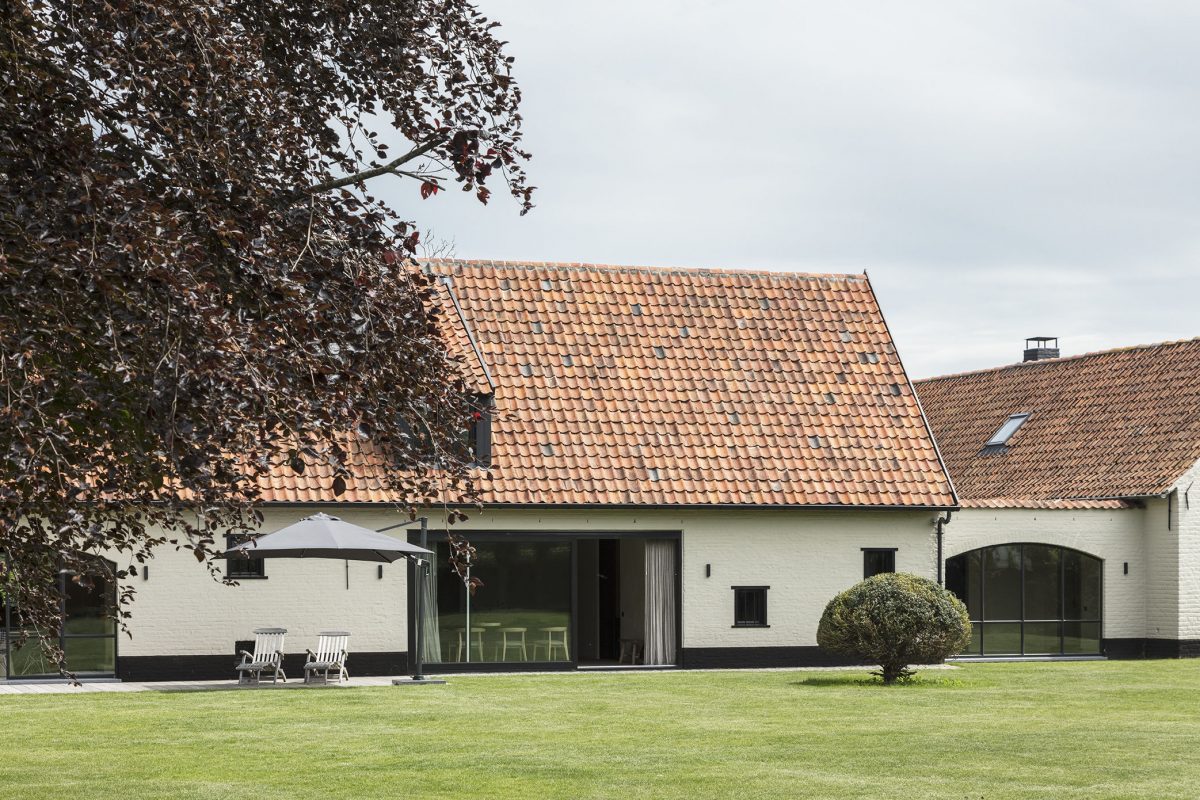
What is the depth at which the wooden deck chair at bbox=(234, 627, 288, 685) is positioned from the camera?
25.0 metres

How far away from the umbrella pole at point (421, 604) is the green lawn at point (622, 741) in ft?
2.93

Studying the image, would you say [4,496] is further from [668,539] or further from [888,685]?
[668,539]

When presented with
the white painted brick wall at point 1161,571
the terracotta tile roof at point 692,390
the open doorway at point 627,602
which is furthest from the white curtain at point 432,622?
the white painted brick wall at point 1161,571

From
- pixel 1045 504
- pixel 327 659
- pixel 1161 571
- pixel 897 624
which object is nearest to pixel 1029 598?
pixel 1045 504

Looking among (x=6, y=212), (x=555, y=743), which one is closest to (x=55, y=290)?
(x=6, y=212)

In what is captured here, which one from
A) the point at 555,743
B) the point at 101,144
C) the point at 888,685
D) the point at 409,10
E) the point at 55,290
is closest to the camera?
the point at 55,290

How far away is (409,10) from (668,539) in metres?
18.1

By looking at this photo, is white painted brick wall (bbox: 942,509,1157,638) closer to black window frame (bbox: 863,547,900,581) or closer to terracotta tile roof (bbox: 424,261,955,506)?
terracotta tile roof (bbox: 424,261,955,506)

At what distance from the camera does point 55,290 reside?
26.1 feet

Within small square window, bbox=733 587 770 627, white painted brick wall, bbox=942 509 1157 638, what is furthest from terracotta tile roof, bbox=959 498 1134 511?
small square window, bbox=733 587 770 627

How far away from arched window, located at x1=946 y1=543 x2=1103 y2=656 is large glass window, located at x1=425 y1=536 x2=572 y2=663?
7.43 m

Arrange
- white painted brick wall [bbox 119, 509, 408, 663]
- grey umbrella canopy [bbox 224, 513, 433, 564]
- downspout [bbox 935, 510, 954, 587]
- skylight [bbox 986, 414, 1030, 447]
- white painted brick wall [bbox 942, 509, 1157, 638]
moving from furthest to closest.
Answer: skylight [bbox 986, 414, 1030, 447] < white painted brick wall [bbox 942, 509, 1157, 638] < downspout [bbox 935, 510, 954, 587] < white painted brick wall [bbox 119, 509, 408, 663] < grey umbrella canopy [bbox 224, 513, 433, 564]

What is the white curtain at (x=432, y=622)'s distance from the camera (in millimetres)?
27172

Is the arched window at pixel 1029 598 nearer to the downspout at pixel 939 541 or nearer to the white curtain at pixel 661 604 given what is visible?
the downspout at pixel 939 541
